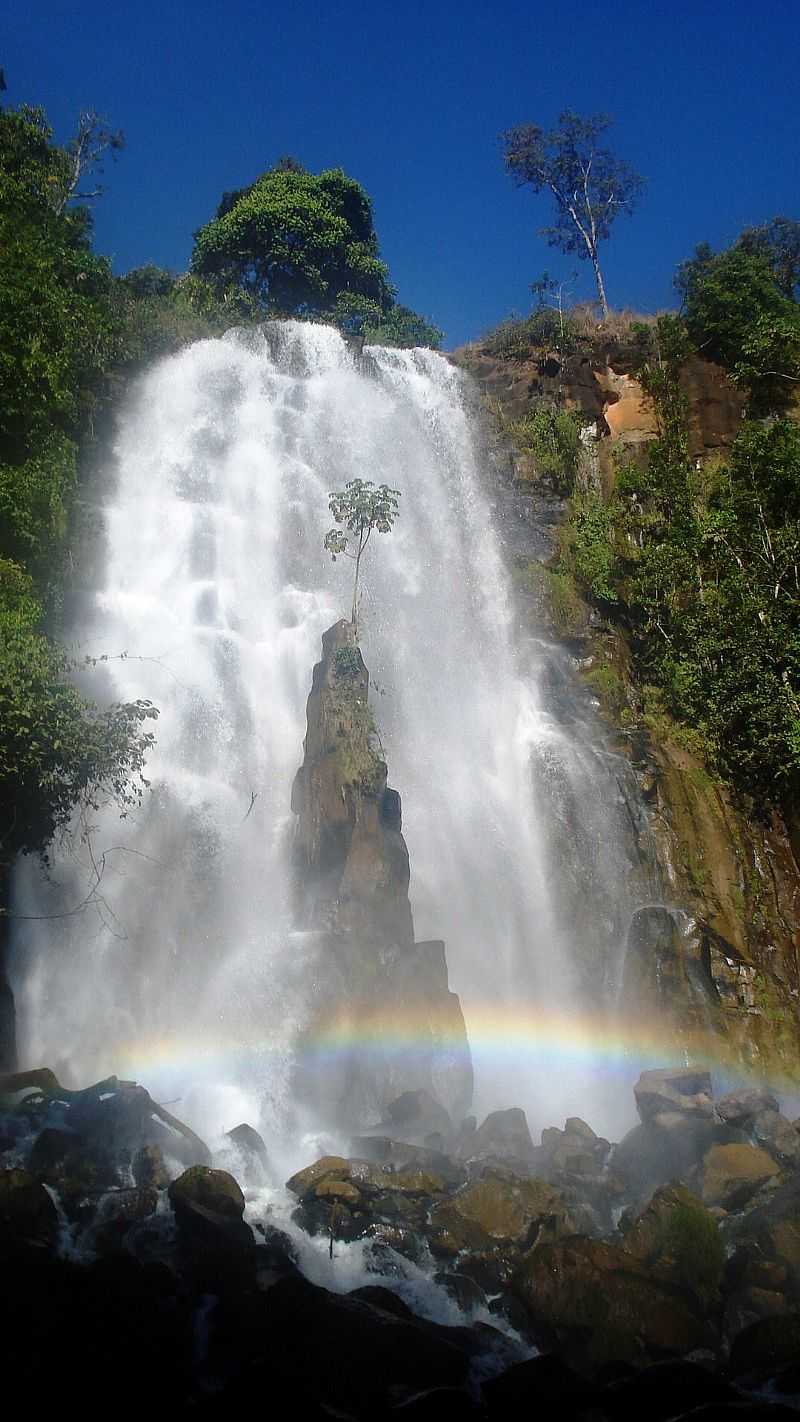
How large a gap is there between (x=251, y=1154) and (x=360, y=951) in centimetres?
409

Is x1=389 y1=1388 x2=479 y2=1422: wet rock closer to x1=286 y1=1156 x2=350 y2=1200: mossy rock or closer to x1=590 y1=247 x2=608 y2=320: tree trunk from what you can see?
x1=286 y1=1156 x2=350 y2=1200: mossy rock

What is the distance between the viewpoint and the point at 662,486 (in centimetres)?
2648

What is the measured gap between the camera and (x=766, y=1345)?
8.45 metres

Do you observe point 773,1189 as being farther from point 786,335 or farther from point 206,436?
point 786,335

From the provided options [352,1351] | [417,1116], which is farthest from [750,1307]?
[417,1116]

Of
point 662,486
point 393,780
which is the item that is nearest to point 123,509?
point 393,780

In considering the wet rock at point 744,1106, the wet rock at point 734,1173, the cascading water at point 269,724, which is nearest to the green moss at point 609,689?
the cascading water at point 269,724

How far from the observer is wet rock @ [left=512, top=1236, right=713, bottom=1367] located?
28.4 ft

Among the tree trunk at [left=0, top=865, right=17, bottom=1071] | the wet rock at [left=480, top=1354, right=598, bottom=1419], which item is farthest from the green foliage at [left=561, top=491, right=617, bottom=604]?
the wet rock at [left=480, top=1354, right=598, bottom=1419]

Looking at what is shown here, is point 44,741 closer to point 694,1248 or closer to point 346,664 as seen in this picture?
point 346,664

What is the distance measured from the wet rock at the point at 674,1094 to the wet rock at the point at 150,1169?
7259 millimetres

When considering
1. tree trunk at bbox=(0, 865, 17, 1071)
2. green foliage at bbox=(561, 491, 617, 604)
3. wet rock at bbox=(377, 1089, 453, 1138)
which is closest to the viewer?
tree trunk at bbox=(0, 865, 17, 1071)

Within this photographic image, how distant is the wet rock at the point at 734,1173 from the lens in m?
11.6

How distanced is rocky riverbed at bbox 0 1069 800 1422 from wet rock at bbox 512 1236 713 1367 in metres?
0.02
